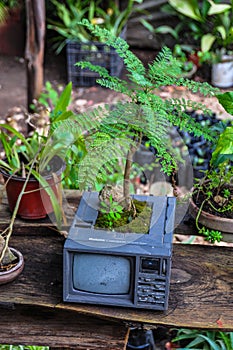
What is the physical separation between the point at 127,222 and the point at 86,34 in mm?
3858

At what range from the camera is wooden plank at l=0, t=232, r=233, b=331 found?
5.51 feet

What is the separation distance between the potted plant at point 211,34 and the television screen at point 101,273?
3750mm

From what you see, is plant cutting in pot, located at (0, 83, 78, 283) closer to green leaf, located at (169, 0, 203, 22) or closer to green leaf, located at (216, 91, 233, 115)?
green leaf, located at (216, 91, 233, 115)

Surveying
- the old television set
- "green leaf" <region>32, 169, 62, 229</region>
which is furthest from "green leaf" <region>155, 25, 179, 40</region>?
the old television set

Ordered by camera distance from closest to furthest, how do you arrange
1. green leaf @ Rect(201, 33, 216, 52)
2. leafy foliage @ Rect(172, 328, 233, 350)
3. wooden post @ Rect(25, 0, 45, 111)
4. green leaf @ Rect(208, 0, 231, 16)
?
leafy foliage @ Rect(172, 328, 233, 350) → wooden post @ Rect(25, 0, 45, 111) → green leaf @ Rect(208, 0, 231, 16) → green leaf @ Rect(201, 33, 216, 52)

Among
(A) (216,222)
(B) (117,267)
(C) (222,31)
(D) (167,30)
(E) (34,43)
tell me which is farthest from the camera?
(D) (167,30)

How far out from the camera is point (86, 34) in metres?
5.33

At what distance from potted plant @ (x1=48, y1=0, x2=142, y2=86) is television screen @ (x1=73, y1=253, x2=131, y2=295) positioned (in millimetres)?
3528

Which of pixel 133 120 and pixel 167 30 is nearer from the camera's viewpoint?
pixel 133 120

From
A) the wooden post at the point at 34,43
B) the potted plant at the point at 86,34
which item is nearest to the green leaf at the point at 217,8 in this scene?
the potted plant at the point at 86,34

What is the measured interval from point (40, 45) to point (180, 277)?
211 centimetres

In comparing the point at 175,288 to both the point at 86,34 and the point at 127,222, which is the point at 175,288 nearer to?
the point at 127,222

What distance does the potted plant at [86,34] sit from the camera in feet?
17.0

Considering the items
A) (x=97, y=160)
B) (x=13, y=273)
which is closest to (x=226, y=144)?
(x=97, y=160)
